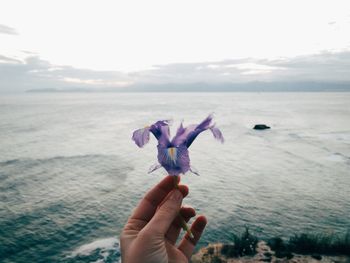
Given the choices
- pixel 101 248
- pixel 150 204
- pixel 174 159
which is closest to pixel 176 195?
pixel 174 159

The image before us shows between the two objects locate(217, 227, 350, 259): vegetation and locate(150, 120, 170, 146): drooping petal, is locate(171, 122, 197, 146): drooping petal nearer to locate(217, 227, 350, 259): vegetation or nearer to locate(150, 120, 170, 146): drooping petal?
locate(150, 120, 170, 146): drooping petal

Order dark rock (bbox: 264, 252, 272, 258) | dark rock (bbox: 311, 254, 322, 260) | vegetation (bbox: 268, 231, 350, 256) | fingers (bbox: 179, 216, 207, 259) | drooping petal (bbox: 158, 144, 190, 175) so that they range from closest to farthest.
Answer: drooping petal (bbox: 158, 144, 190, 175)
fingers (bbox: 179, 216, 207, 259)
dark rock (bbox: 311, 254, 322, 260)
dark rock (bbox: 264, 252, 272, 258)
vegetation (bbox: 268, 231, 350, 256)

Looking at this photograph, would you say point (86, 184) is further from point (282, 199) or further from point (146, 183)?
point (282, 199)

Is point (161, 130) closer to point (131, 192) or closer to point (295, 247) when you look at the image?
point (295, 247)

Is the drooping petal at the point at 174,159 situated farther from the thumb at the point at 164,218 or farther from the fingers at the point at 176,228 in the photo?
the fingers at the point at 176,228

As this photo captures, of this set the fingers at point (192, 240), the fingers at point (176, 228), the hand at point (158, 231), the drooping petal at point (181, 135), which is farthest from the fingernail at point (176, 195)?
the fingers at point (192, 240)

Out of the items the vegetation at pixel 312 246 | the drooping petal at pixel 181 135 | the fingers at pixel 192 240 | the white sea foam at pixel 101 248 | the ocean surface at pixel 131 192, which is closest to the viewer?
the drooping petal at pixel 181 135

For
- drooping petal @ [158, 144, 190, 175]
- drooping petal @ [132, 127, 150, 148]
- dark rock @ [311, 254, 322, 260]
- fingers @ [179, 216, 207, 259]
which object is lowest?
dark rock @ [311, 254, 322, 260]

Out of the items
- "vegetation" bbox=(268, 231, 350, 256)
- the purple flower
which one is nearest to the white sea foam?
"vegetation" bbox=(268, 231, 350, 256)
